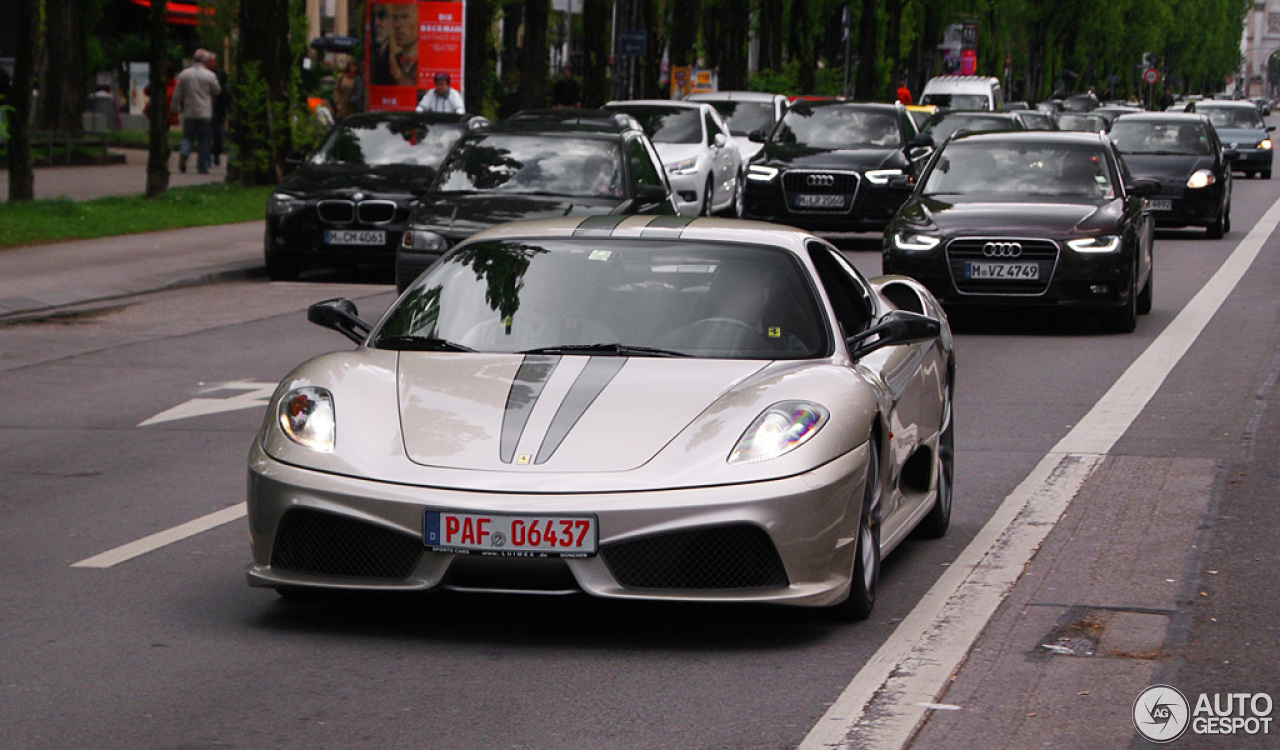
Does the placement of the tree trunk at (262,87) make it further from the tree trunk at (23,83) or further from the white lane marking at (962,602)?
the white lane marking at (962,602)

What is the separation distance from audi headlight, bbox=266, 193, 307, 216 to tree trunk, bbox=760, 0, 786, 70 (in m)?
35.3

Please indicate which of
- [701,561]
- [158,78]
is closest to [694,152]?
[158,78]

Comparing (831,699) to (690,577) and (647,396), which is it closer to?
(690,577)

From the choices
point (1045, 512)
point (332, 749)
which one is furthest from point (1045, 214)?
point (332, 749)

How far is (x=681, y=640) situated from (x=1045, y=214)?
1072 cm

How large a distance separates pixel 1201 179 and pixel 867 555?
23340 mm

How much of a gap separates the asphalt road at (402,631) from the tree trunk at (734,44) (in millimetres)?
37803

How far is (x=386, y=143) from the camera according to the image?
2223cm

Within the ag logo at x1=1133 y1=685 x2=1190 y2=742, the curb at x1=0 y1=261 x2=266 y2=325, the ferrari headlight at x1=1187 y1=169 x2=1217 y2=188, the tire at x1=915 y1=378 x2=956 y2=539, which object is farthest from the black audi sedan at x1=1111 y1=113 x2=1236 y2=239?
the ag logo at x1=1133 y1=685 x2=1190 y2=742

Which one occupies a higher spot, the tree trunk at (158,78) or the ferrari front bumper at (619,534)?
the tree trunk at (158,78)

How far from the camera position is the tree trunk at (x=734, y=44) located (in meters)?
48.6

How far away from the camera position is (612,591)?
595 centimetres

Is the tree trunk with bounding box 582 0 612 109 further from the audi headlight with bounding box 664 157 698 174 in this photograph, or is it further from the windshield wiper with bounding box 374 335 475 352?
the windshield wiper with bounding box 374 335 475 352

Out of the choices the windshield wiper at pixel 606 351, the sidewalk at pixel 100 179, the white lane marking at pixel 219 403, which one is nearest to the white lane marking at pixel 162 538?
the windshield wiper at pixel 606 351
